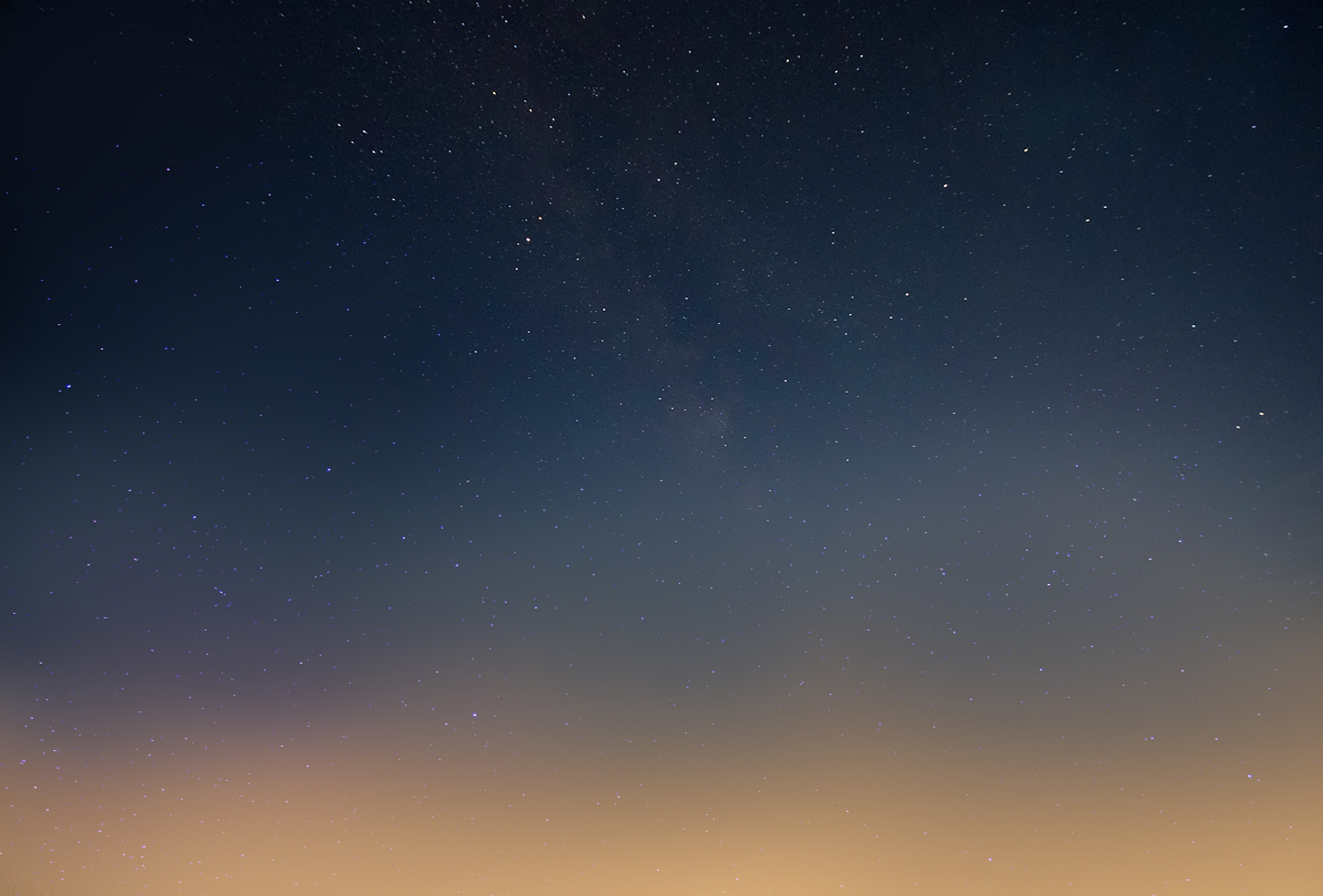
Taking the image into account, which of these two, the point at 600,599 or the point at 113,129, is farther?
the point at 600,599

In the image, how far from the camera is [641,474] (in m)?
1.63

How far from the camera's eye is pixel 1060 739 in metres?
1.51

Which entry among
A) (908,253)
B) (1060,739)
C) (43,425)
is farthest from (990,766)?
(43,425)

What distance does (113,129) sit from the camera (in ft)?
4.75

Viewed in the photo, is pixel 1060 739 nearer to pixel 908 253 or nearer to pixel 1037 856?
pixel 1037 856

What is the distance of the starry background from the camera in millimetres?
1396

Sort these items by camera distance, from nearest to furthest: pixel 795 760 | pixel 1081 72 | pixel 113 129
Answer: pixel 1081 72 → pixel 113 129 → pixel 795 760

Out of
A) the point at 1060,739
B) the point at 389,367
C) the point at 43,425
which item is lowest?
the point at 1060,739

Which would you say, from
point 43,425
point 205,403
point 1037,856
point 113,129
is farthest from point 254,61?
point 1037,856

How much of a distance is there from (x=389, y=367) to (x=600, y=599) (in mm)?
911

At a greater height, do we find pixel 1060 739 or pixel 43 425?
pixel 43 425

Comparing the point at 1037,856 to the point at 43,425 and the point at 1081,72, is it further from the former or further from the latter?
the point at 43,425

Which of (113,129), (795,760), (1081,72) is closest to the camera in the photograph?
(1081,72)

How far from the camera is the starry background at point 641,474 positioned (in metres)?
1.40
